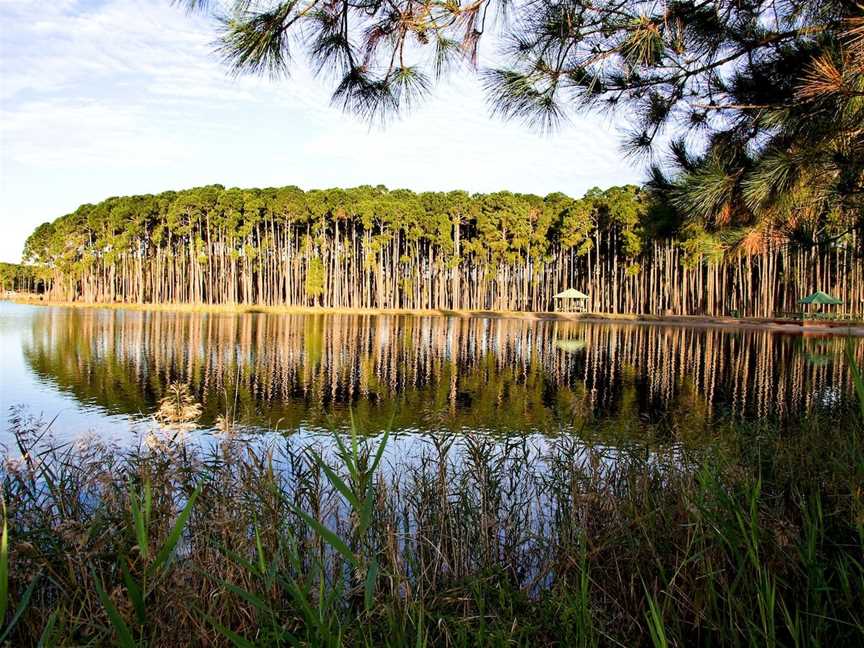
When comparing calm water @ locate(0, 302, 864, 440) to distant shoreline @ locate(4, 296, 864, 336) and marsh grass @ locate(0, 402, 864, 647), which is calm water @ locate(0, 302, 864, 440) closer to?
marsh grass @ locate(0, 402, 864, 647)

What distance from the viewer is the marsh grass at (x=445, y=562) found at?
2219 mm

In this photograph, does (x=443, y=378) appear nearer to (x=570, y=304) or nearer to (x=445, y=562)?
(x=445, y=562)

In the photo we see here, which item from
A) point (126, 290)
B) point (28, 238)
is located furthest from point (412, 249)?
point (28, 238)

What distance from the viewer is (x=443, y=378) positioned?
50.5 ft

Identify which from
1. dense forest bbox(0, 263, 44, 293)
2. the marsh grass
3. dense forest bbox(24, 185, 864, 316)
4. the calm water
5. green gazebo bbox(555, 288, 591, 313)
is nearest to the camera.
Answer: the marsh grass

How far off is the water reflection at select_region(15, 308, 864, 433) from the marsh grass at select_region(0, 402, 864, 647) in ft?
4.44

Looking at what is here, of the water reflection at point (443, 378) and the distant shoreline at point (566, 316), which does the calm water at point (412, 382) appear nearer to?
the water reflection at point (443, 378)

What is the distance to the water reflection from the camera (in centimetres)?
1069

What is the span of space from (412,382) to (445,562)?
36.3ft

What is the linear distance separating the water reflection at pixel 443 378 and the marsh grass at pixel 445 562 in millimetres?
1355

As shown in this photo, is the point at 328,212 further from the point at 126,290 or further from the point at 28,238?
the point at 28,238

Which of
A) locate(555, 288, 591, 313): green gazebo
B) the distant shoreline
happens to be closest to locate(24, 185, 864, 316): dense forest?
locate(555, 288, 591, 313): green gazebo

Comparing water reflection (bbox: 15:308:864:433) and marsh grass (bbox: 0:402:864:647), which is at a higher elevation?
marsh grass (bbox: 0:402:864:647)

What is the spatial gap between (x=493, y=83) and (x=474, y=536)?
147 inches
